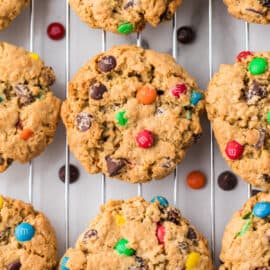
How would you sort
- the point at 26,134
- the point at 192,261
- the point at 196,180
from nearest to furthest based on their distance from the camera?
the point at 192,261
the point at 26,134
the point at 196,180

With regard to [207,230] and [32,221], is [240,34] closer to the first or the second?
[207,230]

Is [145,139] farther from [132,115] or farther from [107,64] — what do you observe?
[107,64]

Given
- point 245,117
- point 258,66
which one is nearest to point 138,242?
point 245,117

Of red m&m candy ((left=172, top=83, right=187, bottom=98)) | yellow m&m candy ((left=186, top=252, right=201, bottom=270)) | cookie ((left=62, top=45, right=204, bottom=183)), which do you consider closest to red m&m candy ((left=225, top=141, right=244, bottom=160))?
cookie ((left=62, top=45, right=204, bottom=183))

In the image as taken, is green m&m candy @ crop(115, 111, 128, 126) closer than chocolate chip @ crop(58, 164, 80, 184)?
Yes

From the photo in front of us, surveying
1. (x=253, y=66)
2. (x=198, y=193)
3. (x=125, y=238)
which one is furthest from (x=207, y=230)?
(x=253, y=66)

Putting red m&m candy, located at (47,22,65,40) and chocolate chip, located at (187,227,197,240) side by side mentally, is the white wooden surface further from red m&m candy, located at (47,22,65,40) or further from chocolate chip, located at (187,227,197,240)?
chocolate chip, located at (187,227,197,240)
